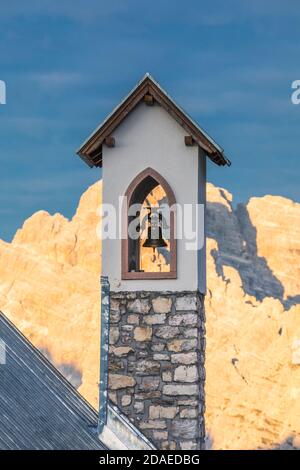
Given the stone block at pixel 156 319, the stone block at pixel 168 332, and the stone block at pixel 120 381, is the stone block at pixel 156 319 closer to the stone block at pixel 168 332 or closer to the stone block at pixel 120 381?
the stone block at pixel 168 332

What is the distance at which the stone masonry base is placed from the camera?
718 inches

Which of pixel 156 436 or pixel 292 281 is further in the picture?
pixel 292 281

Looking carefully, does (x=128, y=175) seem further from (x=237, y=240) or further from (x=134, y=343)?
(x=237, y=240)

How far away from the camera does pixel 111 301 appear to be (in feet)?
60.8

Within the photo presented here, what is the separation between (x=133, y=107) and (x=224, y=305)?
107 metres

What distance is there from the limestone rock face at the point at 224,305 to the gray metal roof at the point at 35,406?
76.6 m

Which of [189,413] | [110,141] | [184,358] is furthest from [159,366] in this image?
[110,141]

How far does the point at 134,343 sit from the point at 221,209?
14055 centimetres

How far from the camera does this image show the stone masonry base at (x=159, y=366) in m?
18.2

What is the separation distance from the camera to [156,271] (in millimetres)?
18625

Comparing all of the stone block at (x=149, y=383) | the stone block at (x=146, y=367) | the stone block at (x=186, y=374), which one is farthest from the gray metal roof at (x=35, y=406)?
the stone block at (x=186, y=374)
